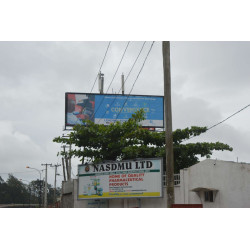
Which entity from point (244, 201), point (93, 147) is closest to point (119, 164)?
point (93, 147)

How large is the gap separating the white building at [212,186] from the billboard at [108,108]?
10716 millimetres

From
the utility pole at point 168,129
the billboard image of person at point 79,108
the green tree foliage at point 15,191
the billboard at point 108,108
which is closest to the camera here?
the utility pole at point 168,129

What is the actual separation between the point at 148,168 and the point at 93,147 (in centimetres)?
450

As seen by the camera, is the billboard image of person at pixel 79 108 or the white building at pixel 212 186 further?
the billboard image of person at pixel 79 108

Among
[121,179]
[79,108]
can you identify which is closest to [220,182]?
[121,179]

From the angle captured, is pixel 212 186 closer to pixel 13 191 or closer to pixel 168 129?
pixel 168 129

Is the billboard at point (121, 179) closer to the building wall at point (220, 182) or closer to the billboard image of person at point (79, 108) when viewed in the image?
the building wall at point (220, 182)

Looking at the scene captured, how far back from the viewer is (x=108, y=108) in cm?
3116

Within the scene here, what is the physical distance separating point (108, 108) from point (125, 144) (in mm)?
8829

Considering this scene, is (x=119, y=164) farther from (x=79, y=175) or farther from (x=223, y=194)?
(x=223, y=194)

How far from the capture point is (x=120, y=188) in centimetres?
2092

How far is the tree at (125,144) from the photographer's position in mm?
22547

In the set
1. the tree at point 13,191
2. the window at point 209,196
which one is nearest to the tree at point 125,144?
the window at point 209,196

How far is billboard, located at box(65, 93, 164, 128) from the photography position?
30.7 m
